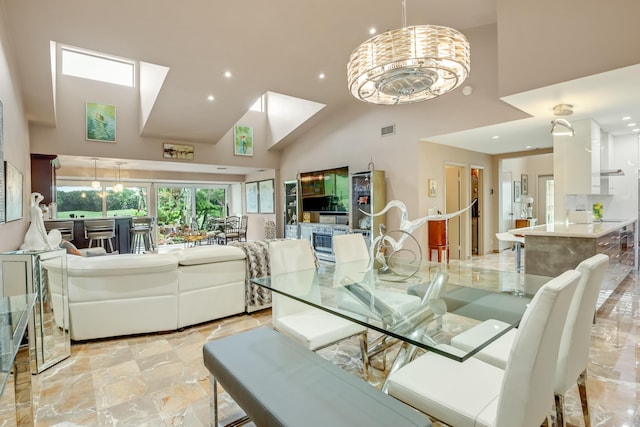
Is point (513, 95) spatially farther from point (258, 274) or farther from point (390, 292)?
point (258, 274)

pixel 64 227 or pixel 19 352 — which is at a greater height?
pixel 64 227

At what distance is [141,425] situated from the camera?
6.08 feet

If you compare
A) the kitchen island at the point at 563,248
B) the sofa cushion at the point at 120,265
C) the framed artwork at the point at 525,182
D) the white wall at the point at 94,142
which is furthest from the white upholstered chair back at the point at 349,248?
the framed artwork at the point at 525,182

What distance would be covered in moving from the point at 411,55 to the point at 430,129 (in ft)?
11.9

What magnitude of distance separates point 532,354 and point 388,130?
5575 millimetres

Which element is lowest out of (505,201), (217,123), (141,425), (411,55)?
(141,425)

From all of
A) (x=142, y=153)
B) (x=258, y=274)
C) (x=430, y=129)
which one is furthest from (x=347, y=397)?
(x=142, y=153)

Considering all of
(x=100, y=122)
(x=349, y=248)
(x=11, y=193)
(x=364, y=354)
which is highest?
(x=100, y=122)

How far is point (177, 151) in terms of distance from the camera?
24.8ft

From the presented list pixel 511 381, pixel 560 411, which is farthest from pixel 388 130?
pixel 511 381

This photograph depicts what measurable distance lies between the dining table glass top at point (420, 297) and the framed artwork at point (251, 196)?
24.6 ft

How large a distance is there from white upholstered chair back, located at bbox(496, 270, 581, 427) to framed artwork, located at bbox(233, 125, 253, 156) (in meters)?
8.14

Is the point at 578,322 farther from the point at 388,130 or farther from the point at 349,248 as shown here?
the point at 388,130

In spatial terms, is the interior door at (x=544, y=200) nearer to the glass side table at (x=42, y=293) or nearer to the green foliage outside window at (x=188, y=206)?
the green foliage outside window at (x=188, y=206)
